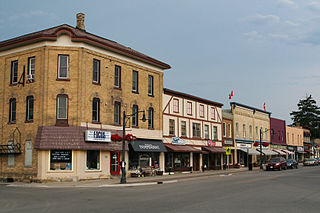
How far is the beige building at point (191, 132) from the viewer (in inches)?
1591

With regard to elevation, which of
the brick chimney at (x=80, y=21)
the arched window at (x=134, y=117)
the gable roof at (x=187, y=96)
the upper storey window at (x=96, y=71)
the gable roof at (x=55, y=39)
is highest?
the brick chimney at (x=80, y=21)

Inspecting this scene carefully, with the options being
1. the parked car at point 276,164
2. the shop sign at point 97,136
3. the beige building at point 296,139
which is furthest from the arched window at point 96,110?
the beige building at point 296,139

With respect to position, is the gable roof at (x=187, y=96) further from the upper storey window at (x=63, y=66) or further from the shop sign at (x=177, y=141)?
the upper storey window at (x=63, y=66)

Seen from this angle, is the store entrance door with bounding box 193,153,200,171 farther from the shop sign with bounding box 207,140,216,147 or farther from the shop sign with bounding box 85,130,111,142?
the shop sign with bounding box 85,130,111,142

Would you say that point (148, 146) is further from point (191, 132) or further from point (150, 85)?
point (191, 132)

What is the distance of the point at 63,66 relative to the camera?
3039cm

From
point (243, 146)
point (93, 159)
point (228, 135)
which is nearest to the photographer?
point (93, 159)

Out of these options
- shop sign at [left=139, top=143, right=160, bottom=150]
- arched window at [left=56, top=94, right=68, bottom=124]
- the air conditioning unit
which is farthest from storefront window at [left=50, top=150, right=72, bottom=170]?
shop sign at [left=139, top=143, right=160, bottom=150]

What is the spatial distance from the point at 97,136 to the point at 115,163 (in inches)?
151

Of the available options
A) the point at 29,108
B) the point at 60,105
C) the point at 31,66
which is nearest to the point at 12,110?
the point at 29,108

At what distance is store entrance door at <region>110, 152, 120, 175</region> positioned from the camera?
32684mm

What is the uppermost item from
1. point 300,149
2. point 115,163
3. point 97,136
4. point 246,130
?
point 246,130

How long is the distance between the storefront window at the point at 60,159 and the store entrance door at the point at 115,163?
4.50 meters

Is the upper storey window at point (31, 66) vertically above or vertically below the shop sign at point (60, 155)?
above
